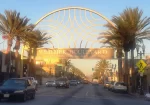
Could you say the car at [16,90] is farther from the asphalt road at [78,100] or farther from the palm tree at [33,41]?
the palm tree at [33,41]

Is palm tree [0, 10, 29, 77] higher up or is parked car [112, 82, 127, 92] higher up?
palm tree [0, 10, 29, 77]

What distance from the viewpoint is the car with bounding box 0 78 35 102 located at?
2306 centimetres

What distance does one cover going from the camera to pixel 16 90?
2322 cm

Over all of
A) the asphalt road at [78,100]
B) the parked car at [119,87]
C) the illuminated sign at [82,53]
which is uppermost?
the illuminated sign at [82,53]

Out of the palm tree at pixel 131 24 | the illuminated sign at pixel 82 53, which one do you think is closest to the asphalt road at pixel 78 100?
the palm tree at pixel 131 24

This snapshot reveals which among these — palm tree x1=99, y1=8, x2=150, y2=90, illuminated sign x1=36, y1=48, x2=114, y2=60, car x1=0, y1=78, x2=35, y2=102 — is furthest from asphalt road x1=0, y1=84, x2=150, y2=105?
illuminated sign x1=36, y1=48, x2=114, y2=60

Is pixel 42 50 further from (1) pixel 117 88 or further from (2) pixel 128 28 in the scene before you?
(2) pixel 128 28

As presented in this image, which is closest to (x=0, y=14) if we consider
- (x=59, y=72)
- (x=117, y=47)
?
(x=117, y=47)

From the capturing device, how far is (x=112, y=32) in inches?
1955

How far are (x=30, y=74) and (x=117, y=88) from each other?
86.9 feet

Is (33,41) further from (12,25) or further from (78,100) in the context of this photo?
(78,100)

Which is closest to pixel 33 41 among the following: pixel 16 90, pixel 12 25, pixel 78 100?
pixel 12 25

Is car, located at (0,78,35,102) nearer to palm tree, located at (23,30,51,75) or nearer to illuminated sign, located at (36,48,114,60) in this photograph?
palm tree, located at (23,30,51,75)

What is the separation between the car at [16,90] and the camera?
2306cm
